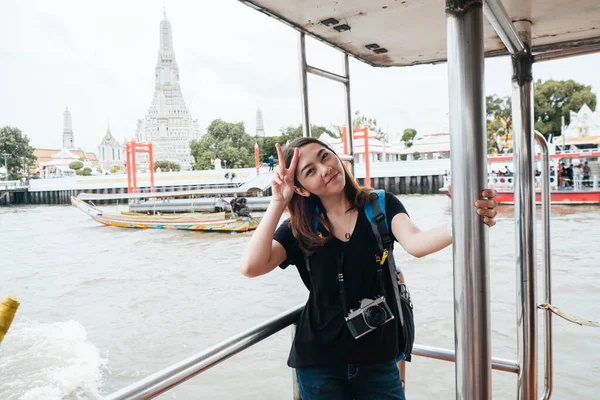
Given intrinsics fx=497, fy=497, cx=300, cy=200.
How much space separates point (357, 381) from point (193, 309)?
9836 millimetres

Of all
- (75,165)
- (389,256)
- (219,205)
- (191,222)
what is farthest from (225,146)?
(389,256)

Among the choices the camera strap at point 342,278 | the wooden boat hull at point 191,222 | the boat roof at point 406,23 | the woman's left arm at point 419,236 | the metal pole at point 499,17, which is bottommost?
the wooden boat hull at point 191,222

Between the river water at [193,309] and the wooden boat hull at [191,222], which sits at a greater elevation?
the wooden boat hull at [191,222]

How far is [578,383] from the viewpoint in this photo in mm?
5133

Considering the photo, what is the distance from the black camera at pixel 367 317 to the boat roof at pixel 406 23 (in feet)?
2.01

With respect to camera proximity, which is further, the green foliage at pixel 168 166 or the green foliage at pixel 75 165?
the green foliage at pixel 168 166

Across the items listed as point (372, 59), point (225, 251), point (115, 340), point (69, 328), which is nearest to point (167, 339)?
point (115, 340)

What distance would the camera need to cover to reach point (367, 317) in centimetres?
92

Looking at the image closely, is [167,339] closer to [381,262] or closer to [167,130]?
[381,262]

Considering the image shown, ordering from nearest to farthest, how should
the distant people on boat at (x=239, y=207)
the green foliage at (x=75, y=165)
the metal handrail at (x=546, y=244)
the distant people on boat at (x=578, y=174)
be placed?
the metal handrail at (x=546, y=244) → the distant people on boat at (x=578, y=174) → the distant people on boat at (x=239, y=207) → the green foliage at (x=75, y=165)

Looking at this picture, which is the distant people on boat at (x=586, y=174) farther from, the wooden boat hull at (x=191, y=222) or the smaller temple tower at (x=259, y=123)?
the smaller temple tower at (x=259, y=123)

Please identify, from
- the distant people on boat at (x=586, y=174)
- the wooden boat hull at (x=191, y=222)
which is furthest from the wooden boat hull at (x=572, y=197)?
the wooden boat hull at (x=191, y=222)

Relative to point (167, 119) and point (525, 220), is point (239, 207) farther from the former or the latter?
point (167, 119)

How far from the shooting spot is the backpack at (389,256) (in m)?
0.96
